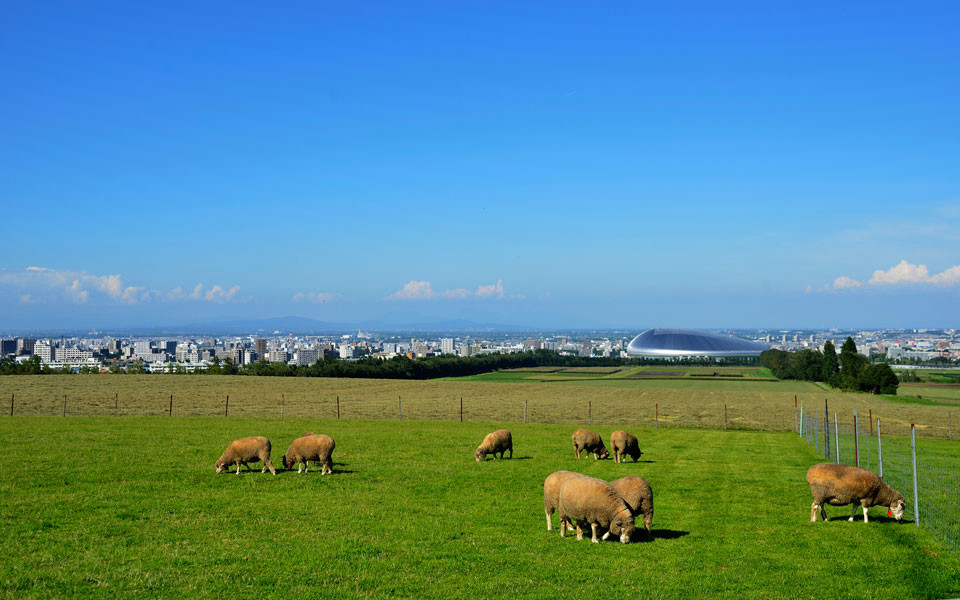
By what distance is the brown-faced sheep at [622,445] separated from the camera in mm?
25609

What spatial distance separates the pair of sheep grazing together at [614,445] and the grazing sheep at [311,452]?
9.45m

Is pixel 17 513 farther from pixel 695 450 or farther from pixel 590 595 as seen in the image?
pixel 695 450

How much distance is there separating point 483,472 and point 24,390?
6372 cm

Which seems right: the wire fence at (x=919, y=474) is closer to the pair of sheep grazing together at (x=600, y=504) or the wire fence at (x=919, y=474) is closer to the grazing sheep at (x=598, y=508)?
the pair of sheep grazing together at (x=600, y=504)

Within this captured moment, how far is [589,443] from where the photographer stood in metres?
26.5

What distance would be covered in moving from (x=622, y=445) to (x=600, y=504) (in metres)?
12.5

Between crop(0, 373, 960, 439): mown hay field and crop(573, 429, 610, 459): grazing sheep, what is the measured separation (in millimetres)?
18471

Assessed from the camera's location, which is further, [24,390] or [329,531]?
[24,390]

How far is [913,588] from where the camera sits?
11.3 m

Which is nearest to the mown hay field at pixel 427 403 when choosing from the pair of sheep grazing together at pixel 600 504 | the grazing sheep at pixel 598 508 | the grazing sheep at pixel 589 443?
the grazing sheep at pixel 589 443

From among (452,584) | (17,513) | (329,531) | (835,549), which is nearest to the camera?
(452,584)

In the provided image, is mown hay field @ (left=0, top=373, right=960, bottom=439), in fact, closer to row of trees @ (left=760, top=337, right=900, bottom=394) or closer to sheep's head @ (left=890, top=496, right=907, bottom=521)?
row of trees @ (left=760, top=337, right=900, bottom=394)

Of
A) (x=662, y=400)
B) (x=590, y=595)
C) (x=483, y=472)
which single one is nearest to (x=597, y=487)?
(x=590, y=595)

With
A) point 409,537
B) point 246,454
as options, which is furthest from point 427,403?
point 409,537
